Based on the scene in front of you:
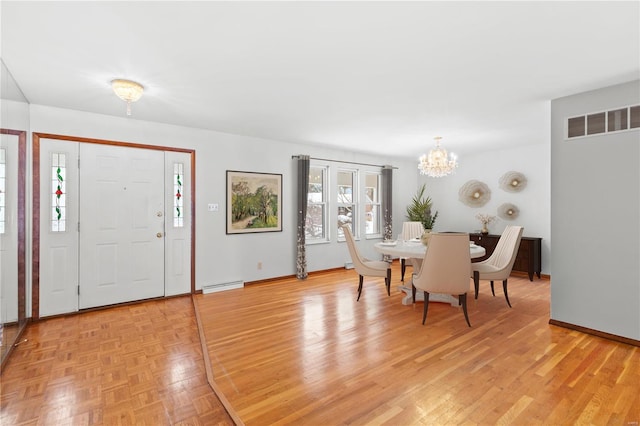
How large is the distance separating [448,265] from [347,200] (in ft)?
11.6

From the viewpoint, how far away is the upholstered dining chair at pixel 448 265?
3318 mm

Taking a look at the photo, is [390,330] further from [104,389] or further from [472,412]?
[104,389]

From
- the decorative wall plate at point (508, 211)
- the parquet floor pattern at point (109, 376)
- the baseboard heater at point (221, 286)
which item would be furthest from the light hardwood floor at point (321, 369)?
the decorative wall plate at point (508, 211)

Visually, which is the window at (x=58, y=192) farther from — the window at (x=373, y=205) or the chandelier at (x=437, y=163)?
the window at (x=373, y=205)

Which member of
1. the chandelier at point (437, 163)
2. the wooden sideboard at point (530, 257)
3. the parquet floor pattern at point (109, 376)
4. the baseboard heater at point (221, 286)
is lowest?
the parquet floor pattern at point (109, 376)

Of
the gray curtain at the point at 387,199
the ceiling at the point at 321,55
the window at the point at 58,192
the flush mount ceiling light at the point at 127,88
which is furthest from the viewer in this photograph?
the gray curtain at the point at 387,199

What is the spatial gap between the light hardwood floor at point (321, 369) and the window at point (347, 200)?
2928 mm

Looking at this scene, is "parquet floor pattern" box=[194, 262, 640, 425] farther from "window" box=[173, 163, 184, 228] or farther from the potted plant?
the potted plant

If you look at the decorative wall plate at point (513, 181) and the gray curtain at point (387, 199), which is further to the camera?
the gray curtain at point (387, 199)

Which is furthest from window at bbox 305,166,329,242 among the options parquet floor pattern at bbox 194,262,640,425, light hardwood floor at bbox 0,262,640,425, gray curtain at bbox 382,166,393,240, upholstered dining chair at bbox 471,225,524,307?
upholstered dining chair at bbox 471,225,524,307

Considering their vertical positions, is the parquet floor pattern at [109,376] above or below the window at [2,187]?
below

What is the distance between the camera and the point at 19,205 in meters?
3.21

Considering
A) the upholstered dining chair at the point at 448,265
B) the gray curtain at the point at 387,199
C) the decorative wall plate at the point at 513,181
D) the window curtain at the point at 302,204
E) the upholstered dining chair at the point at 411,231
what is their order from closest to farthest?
1. the upholstered dining chair at the point at 448,265
2. the upholstered dining chair at the point at 411,231
3. the window curtain at the point at 302,204
4. the decorative wall plate at the point at 513,181
5. the gray curtain at the point at 387,199

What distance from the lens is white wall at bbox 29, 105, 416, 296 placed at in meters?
3.91
